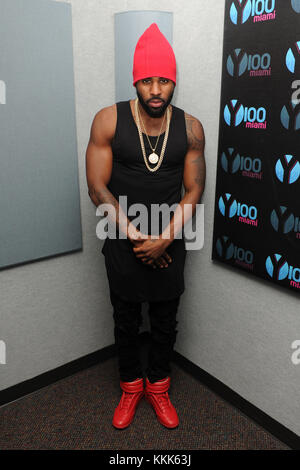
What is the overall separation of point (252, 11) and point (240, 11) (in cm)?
6

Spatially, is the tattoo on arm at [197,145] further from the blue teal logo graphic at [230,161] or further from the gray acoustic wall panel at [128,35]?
the gray acoustic wall panel at [128,35]

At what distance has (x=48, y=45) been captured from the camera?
1.58 metres

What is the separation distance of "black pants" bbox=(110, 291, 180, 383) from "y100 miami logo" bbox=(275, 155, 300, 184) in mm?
681

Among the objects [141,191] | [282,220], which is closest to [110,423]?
[141,191]

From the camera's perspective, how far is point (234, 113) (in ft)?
4.95

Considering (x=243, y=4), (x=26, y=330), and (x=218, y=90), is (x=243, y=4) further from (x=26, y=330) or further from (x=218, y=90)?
(x=26, y=330)

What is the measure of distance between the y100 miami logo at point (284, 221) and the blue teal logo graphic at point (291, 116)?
284 mm

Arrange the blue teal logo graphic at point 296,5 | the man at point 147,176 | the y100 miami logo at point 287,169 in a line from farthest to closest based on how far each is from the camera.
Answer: the man at point 147,176, the y100 miami logo at point 287,169, the blue teal logo graphic at point 296,5

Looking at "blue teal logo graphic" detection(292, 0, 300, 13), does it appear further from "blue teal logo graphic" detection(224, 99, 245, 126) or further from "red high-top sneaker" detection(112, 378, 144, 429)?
"red high-top sneaker" detection(112, 378, 144, 429)

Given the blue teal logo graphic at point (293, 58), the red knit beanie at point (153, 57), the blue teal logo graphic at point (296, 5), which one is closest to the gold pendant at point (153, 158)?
the red knit beanie at point (153, 57)

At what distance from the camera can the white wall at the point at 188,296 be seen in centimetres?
157

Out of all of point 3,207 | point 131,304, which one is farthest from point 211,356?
point 3,207

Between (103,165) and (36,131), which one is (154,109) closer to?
(103,165)
